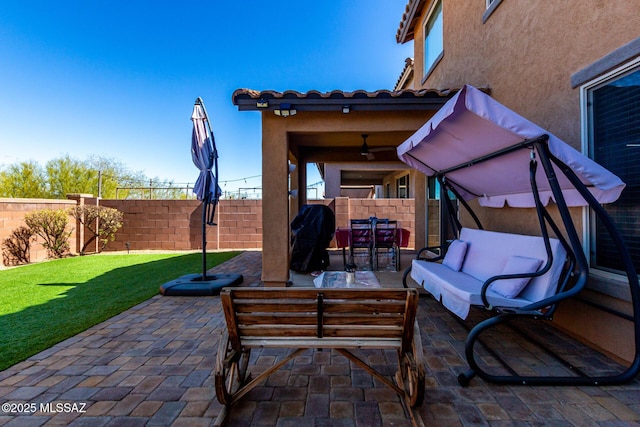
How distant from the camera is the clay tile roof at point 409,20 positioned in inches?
303

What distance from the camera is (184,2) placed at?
970cm

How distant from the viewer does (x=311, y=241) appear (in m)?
6.60

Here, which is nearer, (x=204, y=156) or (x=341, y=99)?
(x=341, y=99)

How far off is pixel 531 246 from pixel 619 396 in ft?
4.82

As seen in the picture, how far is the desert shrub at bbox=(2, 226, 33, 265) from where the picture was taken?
8.25 meters

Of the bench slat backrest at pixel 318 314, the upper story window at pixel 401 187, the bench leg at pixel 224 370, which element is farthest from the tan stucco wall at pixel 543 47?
the upper story window at pixel 401 187

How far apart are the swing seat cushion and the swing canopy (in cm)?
59

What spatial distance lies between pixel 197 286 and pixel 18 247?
7.25 metres

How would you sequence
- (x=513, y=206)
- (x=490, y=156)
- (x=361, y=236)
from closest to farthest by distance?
(x=490, y=156)
(x=513, y=206)
(x=361, y=236)

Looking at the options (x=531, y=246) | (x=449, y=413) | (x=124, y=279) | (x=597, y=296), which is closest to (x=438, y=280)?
(x=531, y=246)

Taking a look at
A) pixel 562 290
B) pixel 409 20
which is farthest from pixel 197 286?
pixel 409 20

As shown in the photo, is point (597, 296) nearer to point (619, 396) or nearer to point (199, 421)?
point (619, 396)

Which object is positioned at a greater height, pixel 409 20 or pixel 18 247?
pixel 409 20

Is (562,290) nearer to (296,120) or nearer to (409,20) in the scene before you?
(296,120)
